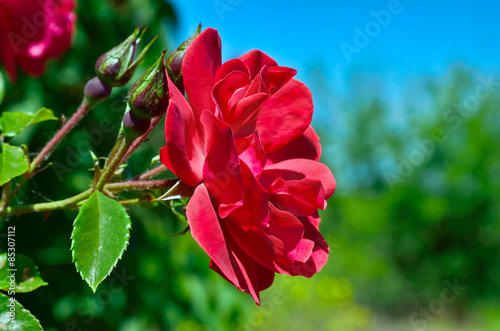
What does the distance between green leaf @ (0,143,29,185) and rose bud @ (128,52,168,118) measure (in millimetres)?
156

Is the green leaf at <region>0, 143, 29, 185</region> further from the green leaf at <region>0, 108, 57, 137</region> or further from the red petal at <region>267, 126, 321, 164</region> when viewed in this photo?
the red petal at <region>267, 126, 321, 164</region>

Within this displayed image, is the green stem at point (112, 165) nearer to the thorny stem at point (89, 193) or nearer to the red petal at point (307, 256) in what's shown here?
the thorny stem at point (89, 193)

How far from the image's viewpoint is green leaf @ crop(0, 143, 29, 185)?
486 millimetres

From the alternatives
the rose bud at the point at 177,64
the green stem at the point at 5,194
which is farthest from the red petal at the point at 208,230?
the green stem at the point at 5,194

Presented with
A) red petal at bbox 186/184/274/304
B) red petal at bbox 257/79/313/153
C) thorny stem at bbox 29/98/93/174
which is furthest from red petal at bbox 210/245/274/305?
thorny stem at bbox 29/98/93/174

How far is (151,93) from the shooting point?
1.37 ft

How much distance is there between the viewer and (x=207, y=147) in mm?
444

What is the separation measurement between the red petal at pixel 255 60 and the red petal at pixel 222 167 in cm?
11

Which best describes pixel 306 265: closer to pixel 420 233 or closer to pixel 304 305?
pixel 304 305

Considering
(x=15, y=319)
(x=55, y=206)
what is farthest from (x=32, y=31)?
(x=15, y=319)

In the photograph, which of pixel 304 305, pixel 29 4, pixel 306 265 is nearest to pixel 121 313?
pixel 29 4

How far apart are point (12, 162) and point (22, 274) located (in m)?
0.12

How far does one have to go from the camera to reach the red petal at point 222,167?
41cm

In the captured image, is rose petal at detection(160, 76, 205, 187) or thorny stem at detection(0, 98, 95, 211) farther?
thorny stem at detection(0, 98, 95, 211)
